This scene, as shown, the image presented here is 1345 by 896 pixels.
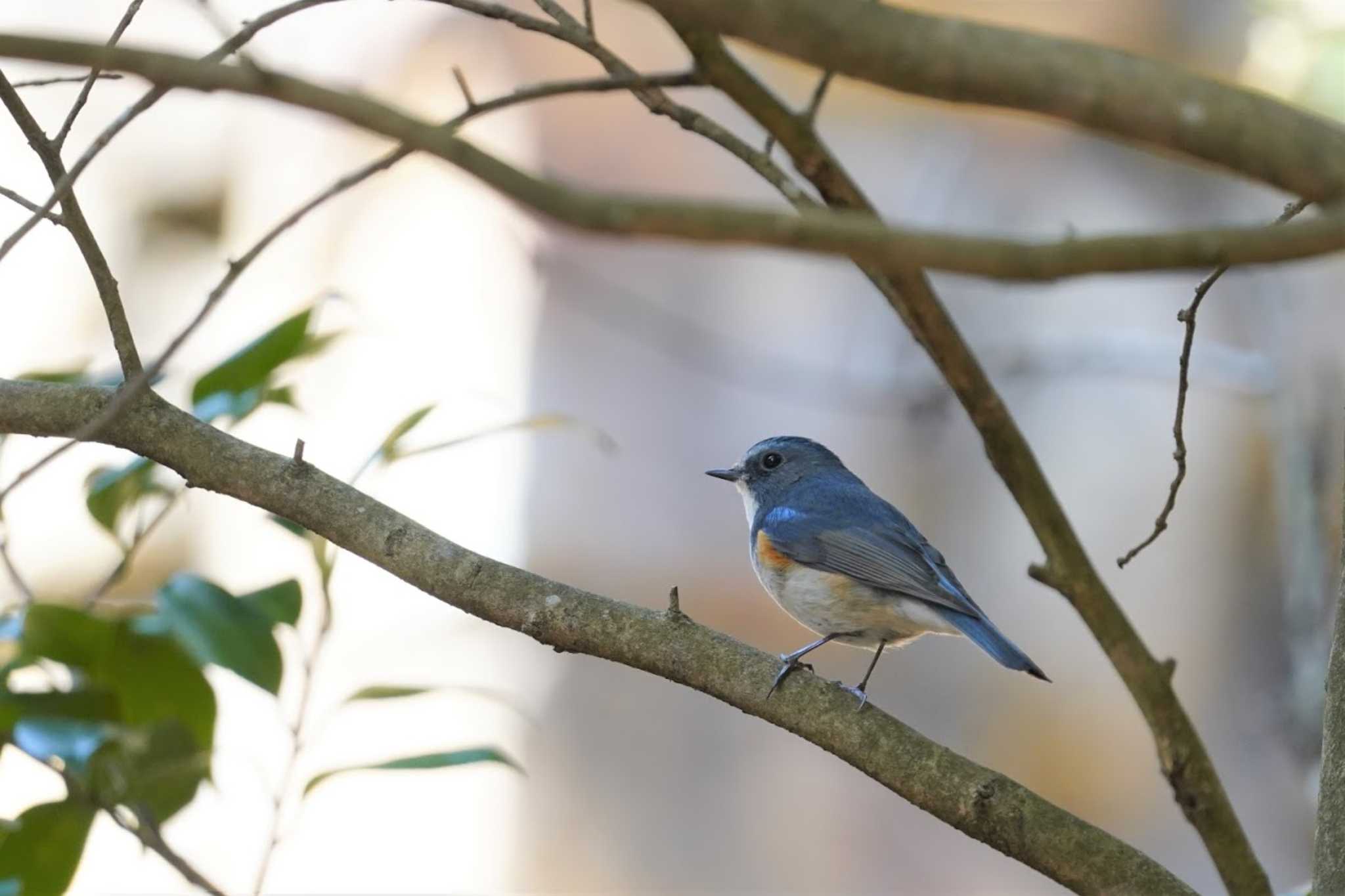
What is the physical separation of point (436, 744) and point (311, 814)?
2.28 ft

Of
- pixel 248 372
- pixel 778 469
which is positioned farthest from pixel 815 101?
pixel 778 469

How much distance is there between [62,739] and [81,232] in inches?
30.5

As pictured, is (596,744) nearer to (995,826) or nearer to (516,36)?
(516,36)

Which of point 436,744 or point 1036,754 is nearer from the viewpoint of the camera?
point 436,744

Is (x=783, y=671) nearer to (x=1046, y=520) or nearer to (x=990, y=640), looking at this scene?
(x=1046, y=520)

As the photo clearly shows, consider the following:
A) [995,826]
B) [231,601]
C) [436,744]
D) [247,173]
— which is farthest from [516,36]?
[995,826]

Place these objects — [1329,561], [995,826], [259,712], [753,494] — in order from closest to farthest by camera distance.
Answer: [995,826], [753,494], [1329,561], [259,712]

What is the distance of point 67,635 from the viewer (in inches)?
75.1

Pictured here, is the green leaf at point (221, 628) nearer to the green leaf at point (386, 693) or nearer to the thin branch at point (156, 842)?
the green leaf at point (386, 693)

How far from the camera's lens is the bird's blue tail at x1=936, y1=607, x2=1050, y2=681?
82.0 inches

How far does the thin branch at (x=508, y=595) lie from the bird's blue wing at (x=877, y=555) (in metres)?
0.79

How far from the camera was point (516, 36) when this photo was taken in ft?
21.5

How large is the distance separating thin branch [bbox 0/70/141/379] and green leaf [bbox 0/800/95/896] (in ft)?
2.38

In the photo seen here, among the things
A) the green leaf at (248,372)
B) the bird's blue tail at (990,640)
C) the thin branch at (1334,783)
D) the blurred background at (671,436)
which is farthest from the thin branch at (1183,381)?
the blurred background at (671,436)
